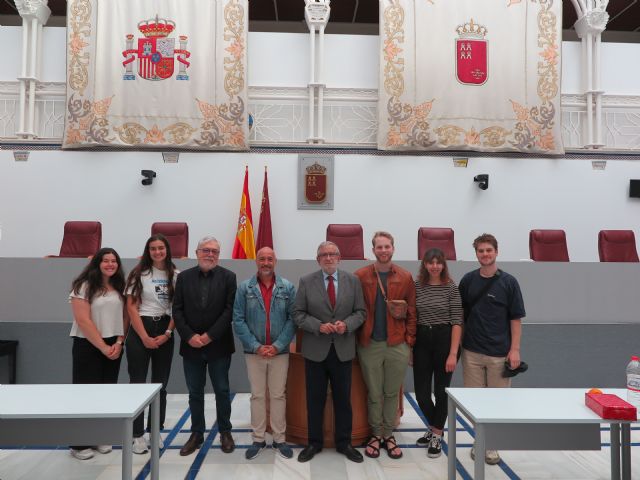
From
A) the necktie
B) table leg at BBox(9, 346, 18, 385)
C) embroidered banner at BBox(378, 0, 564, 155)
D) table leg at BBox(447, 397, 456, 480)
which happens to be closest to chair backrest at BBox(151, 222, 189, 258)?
table leg at BBox(9, 346, 18, 385)

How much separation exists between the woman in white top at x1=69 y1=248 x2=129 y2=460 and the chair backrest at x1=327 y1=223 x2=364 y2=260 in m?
3.12

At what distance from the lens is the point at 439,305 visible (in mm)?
2936

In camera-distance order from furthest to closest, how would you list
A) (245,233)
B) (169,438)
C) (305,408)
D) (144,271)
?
1. (245,233)
2. (169,438)
3. (305,408)
4. (144,271)

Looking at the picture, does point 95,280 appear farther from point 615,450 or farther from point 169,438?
point 615,450

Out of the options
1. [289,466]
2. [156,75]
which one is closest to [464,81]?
[156,75]

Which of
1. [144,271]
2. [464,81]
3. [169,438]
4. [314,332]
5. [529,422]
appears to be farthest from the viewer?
[464,81]

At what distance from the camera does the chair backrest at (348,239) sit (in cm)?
569

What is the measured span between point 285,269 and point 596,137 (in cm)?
555

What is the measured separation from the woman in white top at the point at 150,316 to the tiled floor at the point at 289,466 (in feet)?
1.02

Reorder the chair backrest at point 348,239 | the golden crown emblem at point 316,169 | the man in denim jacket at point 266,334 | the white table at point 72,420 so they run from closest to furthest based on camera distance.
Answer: the white table at point 72,420, the man in denim jacket at point 266,334, the chair backrest at point 348,239, the golden crown emblem at point 316,169

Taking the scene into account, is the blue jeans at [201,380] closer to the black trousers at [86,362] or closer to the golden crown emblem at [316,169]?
the black trousers at [86,362]

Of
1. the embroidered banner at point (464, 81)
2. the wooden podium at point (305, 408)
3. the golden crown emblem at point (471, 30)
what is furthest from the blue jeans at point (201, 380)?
the golden crown emblem at point (471, 30)

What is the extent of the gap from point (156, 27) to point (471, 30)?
15.2 ft

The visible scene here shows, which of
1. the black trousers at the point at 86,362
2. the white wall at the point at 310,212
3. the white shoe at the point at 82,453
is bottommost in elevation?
the white shoe at the point at 82,453
